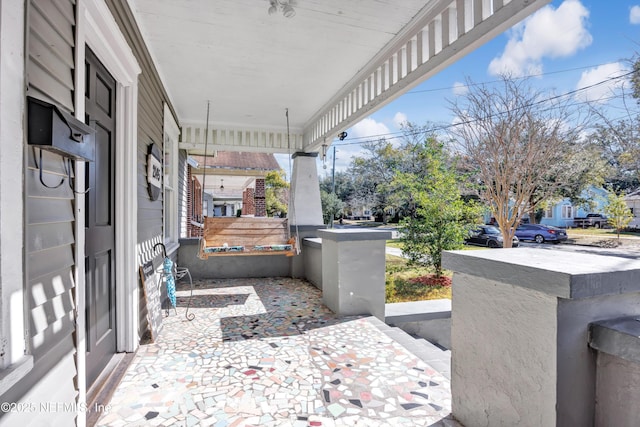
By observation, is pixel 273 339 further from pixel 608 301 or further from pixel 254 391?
pixel 608 301

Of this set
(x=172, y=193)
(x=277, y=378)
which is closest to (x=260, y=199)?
(x=172, y=193)

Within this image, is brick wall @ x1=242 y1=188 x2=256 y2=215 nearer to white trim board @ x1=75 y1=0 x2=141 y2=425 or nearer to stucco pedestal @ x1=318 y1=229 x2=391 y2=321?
stucco pedestal @ x1=318 y1=229 x2=391 y2=321

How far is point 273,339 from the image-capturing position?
10.1 feet

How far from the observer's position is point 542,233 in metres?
16.0

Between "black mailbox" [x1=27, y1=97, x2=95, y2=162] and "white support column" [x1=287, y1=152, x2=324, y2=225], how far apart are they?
4.94m

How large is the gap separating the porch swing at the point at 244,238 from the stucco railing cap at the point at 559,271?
3.33 meters

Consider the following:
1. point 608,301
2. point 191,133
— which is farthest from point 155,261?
point 608,301

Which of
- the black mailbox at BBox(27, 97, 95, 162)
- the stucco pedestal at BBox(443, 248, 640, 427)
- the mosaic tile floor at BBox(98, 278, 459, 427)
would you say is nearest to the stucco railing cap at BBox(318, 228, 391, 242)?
the mosaic tile floor at BBox(98, 278, 459, 427)

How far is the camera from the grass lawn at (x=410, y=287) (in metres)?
5.64

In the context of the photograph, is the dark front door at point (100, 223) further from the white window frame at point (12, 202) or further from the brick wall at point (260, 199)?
the brick wall at point (260, 199)

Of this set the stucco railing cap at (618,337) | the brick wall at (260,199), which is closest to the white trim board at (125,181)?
the stucco railing cap at (618,337)

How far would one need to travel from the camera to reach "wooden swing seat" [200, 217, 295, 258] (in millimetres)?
4598

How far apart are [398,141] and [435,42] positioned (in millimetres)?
20656

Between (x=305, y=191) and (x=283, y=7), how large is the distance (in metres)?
3.99
